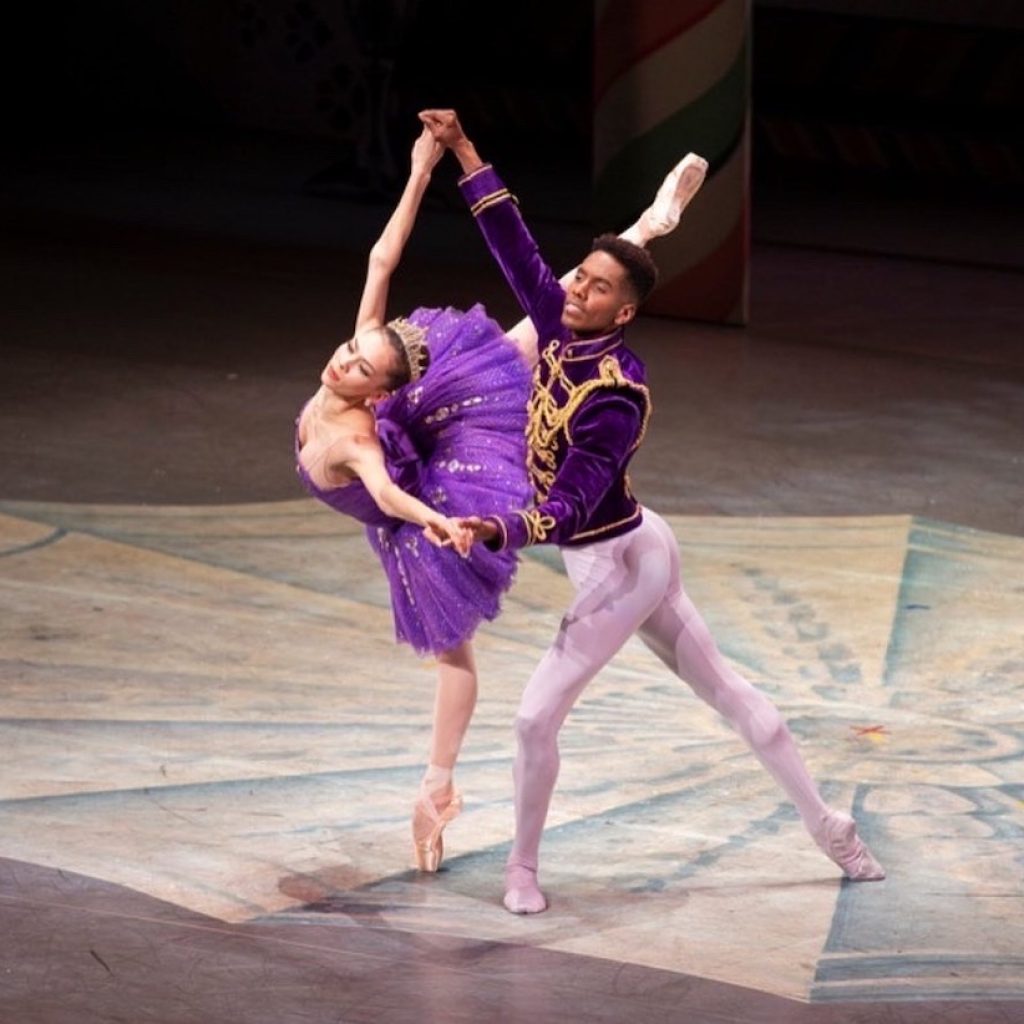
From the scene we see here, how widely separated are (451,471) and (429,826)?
75cm

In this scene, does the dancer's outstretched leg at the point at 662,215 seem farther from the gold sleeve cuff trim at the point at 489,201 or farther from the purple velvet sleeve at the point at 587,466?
the purple velvet sleeve at the point at 587,466

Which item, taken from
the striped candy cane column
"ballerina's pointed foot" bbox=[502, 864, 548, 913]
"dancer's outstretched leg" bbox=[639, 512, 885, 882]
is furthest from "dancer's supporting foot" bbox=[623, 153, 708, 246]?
the striped candy cane column

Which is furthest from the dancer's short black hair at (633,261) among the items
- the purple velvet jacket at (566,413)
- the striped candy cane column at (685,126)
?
the striped candy cane column at (685,126)

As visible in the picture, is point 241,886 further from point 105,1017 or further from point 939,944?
point 939,944

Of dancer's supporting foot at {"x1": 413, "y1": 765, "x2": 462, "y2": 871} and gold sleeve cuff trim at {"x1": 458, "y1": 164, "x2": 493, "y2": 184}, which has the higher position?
gold sleeve cuff trim at {"x1": 458, "y1": 164, "x2": 493, "y2": 184}

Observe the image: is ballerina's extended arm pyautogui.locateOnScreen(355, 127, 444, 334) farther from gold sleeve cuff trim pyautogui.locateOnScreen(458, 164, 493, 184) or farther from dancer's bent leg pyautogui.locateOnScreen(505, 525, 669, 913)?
dancer's bent leg pyautogui.locateOnScreen(505, 525, 669, 913)

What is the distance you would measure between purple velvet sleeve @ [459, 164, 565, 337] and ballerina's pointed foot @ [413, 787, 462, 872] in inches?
39.8

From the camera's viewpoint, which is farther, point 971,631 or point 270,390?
point 270,390

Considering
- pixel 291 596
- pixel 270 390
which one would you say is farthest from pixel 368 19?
pixel 291 596

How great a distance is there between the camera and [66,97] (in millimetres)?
17156

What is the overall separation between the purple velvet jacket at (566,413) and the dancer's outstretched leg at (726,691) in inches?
8.1

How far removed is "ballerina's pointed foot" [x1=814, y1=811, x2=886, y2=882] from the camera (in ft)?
16.5

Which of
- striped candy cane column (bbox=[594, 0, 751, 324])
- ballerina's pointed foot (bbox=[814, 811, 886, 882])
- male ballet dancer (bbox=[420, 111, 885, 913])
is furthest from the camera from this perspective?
striped candy cane column (bbox=[594, 0, 751, 324])

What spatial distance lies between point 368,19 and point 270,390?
522 cm
